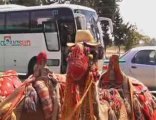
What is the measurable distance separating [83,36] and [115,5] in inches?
1682

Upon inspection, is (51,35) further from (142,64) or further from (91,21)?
(142,64)

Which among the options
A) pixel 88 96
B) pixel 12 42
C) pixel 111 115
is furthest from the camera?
pixel 12 42

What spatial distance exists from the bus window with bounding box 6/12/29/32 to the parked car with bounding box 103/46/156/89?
559cm

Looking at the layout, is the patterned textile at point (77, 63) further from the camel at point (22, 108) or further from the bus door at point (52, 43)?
the bus door at point (52, 43)

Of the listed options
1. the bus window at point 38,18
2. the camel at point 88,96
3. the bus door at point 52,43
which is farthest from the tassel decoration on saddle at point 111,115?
the bus window at point 38,18

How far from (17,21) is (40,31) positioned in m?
1.32

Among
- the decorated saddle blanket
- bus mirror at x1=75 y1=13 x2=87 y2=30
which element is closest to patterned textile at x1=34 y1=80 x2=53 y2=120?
the decorated saddle blanket

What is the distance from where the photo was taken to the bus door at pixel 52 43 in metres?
18.7

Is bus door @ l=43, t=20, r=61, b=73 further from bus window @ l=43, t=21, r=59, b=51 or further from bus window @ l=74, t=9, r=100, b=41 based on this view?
bus window @ l=74, t=9, r=100, b=41

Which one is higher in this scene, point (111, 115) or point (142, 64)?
point (111, 115)

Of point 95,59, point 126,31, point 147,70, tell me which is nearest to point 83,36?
point 95,59

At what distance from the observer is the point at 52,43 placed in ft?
62.3

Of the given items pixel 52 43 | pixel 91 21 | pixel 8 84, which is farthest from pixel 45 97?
pixel 91 21

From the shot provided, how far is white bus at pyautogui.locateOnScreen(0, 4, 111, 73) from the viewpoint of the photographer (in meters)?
18.7
